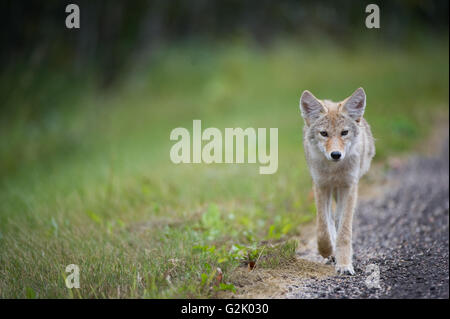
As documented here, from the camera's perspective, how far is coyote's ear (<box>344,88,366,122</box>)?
4.60 meters

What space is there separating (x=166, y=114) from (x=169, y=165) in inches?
236

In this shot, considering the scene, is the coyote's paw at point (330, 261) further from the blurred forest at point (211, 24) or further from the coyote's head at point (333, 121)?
the blurred forest at point (211, 24)

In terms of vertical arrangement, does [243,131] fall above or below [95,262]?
above

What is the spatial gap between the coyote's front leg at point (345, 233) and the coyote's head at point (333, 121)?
536 mm

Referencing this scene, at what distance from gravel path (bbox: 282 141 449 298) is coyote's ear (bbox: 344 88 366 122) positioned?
1.53m

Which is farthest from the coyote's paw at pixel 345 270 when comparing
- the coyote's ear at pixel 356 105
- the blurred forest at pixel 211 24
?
the blurred forest at pixel 211 24

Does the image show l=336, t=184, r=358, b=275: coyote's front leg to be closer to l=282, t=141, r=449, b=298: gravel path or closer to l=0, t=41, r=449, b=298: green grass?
l=282, t=141, r=449, b=298: gravel path

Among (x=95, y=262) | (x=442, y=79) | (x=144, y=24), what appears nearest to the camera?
(x=95, y=262)

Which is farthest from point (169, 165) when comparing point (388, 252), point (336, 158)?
point (336, 158)

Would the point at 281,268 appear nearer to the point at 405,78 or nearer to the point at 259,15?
the point at 405,78

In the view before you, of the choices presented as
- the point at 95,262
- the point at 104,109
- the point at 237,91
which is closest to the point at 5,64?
the point at 104,109

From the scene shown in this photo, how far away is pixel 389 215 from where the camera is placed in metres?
6.36

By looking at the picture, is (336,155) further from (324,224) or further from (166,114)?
(166,114)

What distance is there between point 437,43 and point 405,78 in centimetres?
577
